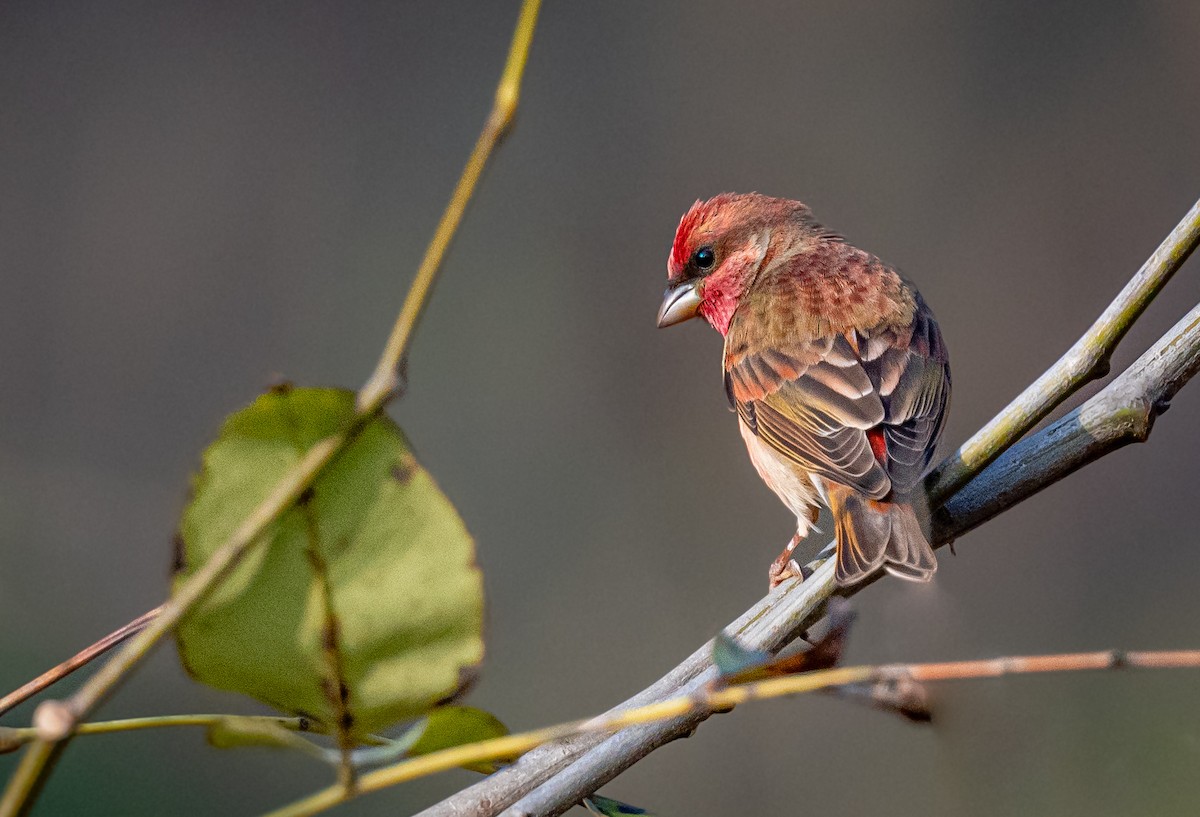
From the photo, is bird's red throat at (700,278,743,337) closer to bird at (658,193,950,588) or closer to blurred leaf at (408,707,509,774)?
bird at (658,193,950,588)

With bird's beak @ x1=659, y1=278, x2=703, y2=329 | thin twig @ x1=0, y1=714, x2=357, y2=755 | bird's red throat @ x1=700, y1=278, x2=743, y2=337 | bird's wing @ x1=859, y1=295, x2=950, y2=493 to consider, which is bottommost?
thin twig @ x1=0, y1=714, x2=357, y2=755

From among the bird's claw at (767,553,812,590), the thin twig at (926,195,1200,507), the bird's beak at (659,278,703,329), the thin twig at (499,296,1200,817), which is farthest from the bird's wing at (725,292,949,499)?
the thin twig at (926,195,1200,507)

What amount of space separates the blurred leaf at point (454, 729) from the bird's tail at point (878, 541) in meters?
0.70

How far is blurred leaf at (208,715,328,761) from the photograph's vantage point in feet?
2.17

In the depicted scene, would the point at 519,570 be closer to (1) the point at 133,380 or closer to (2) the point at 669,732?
(1) the point at 133,380

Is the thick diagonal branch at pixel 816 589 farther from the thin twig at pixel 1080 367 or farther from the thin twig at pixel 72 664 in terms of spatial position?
the thin twig at pixel 72 664

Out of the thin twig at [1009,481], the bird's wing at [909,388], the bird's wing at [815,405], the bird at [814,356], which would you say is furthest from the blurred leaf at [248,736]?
the bird's wing at [815,405]

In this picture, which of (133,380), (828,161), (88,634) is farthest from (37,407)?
(828,161)

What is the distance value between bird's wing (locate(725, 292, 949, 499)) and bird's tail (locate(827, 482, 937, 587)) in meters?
0.06

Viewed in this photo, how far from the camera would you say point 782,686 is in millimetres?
658

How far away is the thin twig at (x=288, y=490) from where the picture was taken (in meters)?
0.57

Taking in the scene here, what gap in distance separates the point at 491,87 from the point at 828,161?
194 cm

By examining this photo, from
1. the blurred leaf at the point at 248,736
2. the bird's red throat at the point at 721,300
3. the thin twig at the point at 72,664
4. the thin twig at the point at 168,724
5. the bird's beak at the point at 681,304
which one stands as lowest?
the blurred leaf at the point at 248,736

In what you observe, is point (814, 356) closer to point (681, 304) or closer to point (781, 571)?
point (781, 571)
